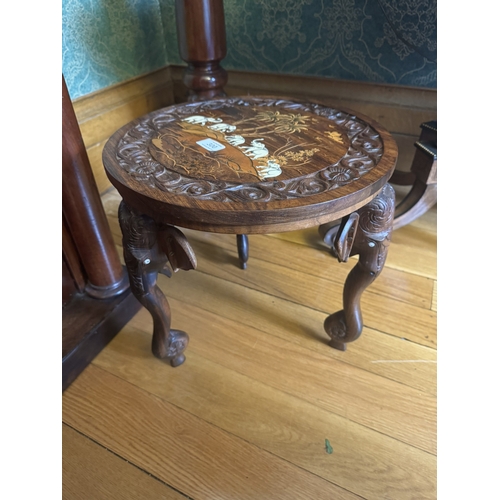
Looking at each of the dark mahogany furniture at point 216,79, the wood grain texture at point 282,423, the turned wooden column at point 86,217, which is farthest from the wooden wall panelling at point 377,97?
the wood grain texture at point 282,423

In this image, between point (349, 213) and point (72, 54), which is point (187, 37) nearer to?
point (72, 54)

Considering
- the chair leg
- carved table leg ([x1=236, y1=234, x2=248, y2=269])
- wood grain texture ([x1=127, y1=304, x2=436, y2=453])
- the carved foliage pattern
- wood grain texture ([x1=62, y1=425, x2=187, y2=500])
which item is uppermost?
the carved foliage pattern

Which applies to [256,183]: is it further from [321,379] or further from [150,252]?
[321,379]

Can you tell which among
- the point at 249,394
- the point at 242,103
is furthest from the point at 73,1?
the point at 249,394

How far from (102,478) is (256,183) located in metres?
0.56

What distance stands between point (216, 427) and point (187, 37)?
929 mm

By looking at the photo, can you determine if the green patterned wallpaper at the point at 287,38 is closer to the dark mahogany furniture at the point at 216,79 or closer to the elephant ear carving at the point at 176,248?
the dark mahogany furniture at the point at 216,79

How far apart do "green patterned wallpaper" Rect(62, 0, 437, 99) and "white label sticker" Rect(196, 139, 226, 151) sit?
671 mm

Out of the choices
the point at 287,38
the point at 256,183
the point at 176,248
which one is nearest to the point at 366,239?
the point at 256,183

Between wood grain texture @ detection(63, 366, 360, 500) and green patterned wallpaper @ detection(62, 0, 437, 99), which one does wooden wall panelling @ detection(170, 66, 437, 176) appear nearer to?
green patterned wallpaper @ detection(62, 0, 437, 99)

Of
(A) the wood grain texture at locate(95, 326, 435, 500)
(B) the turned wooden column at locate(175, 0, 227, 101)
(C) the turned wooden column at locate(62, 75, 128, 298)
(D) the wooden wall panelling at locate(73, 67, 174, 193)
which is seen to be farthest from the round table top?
(D) the wooden wall panelling at locate(73, 67, 174, 193)

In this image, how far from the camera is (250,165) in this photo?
0.65 metres

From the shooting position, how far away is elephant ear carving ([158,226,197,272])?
0.62 m

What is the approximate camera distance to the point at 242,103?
36.0 inches
